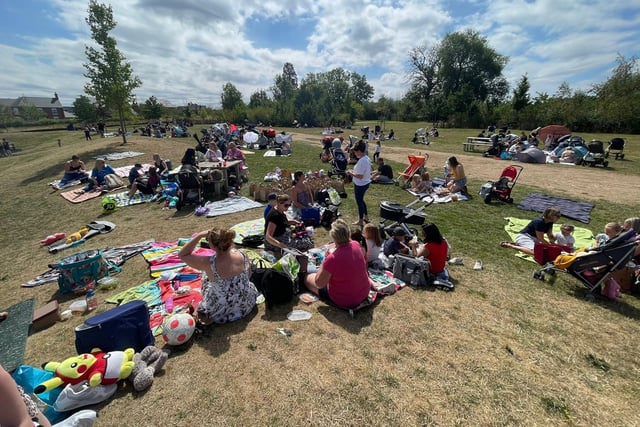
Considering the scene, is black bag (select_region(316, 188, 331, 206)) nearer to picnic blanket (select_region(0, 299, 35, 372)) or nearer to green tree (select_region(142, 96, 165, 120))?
picnic blanket (select_region(0, 299, 35, 372))

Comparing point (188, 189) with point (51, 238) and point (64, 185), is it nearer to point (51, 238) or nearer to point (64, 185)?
point (51, 238)

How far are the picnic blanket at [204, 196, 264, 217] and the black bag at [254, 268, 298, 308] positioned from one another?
4.89m

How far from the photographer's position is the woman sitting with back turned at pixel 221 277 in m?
3.80

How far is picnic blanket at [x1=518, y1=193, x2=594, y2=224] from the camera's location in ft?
26.9

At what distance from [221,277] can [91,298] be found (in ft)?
8.76

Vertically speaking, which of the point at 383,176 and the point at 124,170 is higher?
the point at 383,176

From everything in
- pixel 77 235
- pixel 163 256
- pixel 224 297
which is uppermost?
pixel 224 297

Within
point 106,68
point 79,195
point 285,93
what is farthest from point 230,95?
point 79,195

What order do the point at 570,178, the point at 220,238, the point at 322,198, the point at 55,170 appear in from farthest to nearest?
the point at 55,170
the point at 570,178
the point at 322,198
the point at 220,238

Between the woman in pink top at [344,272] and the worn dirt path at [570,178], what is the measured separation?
29.3ft

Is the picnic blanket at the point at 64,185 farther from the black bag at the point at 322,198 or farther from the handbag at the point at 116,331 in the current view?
the handbag at the point at 116,331

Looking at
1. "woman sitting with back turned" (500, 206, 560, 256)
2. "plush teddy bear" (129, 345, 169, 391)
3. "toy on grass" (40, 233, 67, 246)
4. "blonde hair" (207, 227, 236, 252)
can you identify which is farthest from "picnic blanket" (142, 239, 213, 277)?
"woman sitting with back turned" (500, 206, 560, 256)

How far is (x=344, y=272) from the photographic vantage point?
13.6 feet

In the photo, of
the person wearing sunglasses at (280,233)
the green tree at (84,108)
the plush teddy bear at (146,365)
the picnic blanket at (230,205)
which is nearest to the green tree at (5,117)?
the green tree at (84,108)
